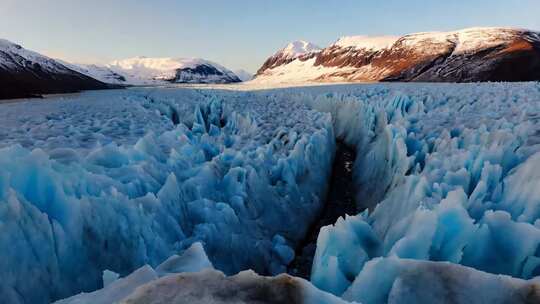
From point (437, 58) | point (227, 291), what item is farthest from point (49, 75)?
point (227, 291)

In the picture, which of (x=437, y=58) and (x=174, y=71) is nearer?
(x=437, y=58)

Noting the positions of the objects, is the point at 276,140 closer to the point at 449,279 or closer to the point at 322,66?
the point at 449,279

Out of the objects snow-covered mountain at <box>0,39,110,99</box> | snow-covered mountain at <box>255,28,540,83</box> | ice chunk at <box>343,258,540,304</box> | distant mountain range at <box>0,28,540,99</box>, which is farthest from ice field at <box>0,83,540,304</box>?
snow-covered mountain at <box>255,28,540,83</box>

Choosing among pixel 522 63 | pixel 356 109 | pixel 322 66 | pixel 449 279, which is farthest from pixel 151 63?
pixel 449 279

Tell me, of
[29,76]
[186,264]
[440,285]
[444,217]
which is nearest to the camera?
[440,285]

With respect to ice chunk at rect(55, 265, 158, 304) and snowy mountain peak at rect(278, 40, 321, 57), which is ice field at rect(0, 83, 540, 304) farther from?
snowy mountain peak at rect(278, 40, 321, 57)

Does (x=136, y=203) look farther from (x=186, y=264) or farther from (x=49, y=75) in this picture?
(x=49, y=75)

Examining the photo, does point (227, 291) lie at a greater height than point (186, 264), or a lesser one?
greater
